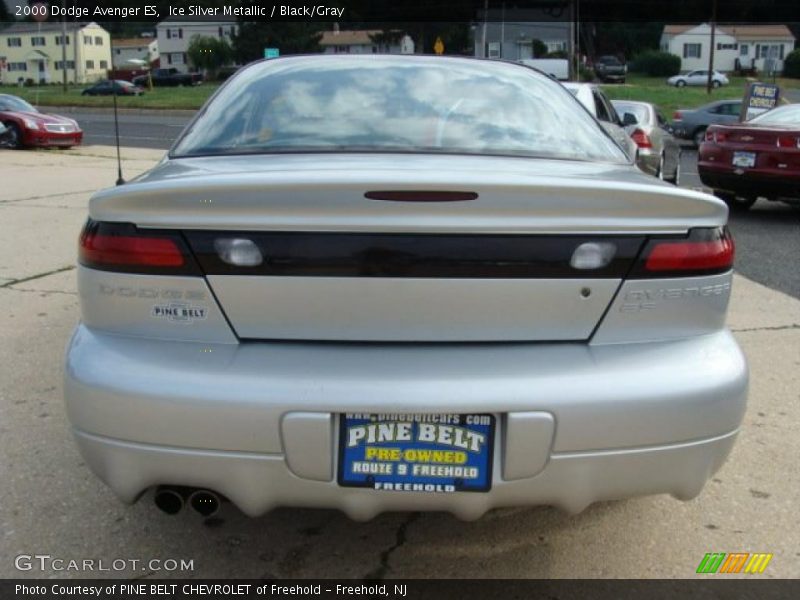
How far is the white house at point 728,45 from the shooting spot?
8794 centimetres

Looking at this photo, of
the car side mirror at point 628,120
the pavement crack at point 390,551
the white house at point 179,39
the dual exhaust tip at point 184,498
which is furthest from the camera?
the white house at point 179,39

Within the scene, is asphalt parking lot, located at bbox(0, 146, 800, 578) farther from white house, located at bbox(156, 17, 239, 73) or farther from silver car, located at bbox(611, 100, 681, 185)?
white house, located at bbox(156, 17, 239, 73)

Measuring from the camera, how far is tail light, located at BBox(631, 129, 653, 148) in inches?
402

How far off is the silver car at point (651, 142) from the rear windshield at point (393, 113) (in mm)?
6575

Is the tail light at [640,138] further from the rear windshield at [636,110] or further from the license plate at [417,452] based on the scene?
the license plate at [417,452]

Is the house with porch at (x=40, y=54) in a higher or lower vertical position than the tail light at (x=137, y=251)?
higher

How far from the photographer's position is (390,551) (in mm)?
2639

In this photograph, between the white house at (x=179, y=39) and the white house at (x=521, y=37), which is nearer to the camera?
the white house at (x=521, y=37)

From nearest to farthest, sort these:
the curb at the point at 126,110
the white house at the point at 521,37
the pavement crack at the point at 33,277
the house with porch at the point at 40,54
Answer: the pavement crack at the point at 33,277
the curb at the point at 126,110
the white house at the point at 521,37
the house with porch at the point at 40,54

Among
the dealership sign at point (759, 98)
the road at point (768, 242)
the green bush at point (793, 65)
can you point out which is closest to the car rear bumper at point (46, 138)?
the road at point (768, 242)

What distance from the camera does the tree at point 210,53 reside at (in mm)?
61719
